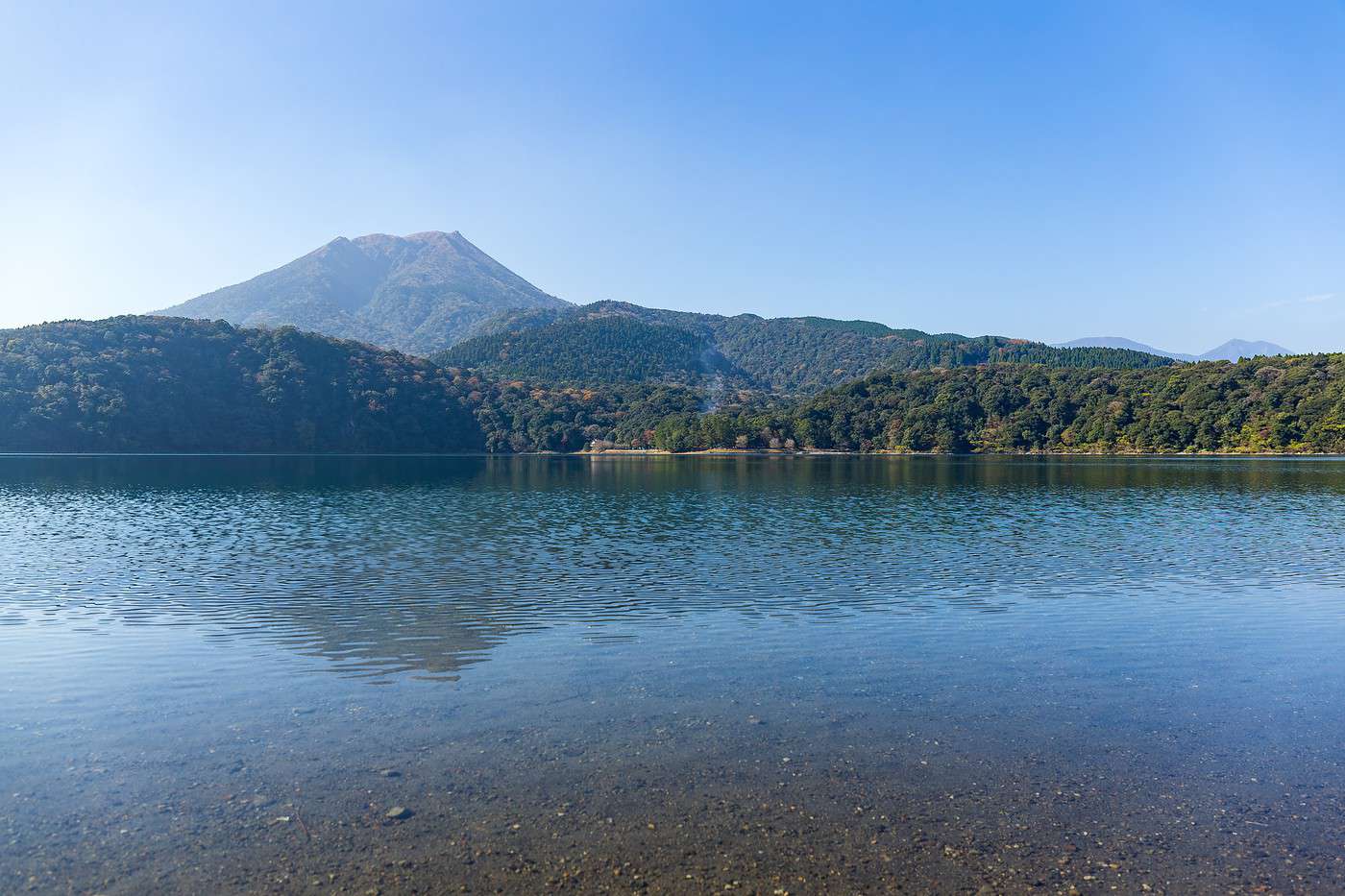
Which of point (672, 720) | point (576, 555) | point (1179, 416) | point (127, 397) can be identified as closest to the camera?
point (672, 720)

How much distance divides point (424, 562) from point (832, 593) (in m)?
16.5

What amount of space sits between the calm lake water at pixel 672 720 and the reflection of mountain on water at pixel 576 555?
30 centimetres

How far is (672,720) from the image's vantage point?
1486 centimetres

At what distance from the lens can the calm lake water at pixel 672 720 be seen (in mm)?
10094

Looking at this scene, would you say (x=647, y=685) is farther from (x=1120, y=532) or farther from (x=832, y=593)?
(x=1120, y=532)

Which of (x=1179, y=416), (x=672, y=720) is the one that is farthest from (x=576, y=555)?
(x=1179, y=416)

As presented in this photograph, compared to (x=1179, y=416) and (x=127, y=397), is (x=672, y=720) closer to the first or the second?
(x=1179, y=416)

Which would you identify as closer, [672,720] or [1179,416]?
[672,720]

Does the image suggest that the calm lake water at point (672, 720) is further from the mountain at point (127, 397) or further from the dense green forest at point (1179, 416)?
the mountain at point (127, 397)

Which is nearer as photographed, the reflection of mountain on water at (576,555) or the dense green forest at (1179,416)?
the reflection of mountain on water at (576,555)

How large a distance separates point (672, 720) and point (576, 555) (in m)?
22.0

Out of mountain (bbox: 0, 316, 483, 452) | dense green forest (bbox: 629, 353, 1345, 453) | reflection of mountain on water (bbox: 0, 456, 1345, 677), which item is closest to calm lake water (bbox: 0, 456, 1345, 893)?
reflection of mountain on water (bbox: 0, 456, 1345, 677)

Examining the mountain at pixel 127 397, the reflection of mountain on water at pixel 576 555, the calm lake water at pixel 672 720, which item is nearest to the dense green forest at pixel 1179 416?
the reflection of mountain on water at pixel 576 555

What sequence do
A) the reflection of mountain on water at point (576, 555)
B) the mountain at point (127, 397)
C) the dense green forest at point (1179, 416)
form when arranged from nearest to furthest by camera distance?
the reflection of mountain on water at point (576, 555)
the dense green forest at point (1179, 416)
the mountain at point (127, 397)
